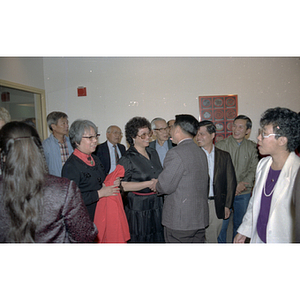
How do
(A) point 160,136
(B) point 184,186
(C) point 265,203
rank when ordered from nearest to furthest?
(C) point 265,203 < (B) point 184,186 < (A) point 160,136

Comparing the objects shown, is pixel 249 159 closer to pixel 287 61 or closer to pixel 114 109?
pixel 287 61

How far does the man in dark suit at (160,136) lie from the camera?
6.95 feet

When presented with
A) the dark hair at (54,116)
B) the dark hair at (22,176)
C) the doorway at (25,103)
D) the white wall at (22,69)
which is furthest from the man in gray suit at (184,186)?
the white wall at (22,69)

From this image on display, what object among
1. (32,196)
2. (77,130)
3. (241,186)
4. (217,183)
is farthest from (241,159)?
(32,196)

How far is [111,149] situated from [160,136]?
50 centimetres

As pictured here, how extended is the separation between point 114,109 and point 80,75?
434 mm

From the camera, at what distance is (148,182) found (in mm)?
2037

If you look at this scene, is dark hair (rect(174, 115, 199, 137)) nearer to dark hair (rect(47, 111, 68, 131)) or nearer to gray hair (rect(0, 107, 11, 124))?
dark hair (rect(47, 111, 68, 131))

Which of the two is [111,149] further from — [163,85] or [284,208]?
[284,208]

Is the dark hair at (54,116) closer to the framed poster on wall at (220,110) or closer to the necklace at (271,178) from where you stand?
the framed poster on wall at (220,110)

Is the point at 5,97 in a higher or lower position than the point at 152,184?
higher

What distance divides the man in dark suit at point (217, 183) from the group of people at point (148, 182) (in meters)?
0.01

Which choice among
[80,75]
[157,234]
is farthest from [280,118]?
[80,75]

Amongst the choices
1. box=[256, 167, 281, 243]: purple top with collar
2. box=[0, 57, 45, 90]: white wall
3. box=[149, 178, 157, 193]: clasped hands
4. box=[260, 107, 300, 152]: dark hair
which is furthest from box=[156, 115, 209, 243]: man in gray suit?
box=[0, 57, 45, 90]: white wall
